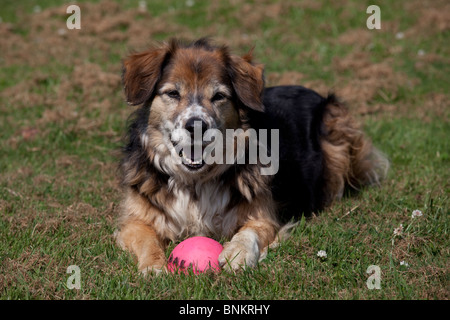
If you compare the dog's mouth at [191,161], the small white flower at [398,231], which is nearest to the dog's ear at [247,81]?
the dog's mouth at [191,161]

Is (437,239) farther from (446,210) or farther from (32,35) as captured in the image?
(32,35)

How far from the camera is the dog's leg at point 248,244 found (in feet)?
13.1

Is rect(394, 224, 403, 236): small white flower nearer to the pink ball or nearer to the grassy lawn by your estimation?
the grassy lawn

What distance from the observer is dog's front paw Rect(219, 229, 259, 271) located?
3980mm

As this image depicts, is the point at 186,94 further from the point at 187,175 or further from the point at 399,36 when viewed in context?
the point at 399,36

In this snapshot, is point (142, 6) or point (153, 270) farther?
point (142, 6)

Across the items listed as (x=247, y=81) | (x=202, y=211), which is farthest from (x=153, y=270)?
(x=247, y=81)

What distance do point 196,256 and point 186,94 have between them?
1.32 meters

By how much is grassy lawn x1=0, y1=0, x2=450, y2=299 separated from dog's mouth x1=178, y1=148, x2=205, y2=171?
36.1 inches

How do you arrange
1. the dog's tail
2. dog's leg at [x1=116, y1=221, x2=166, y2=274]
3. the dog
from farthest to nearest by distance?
the dog's tail, the dog, dog's leg at [x1=116, y1=221, x2=166, y2=274]

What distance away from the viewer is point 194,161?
4.43m

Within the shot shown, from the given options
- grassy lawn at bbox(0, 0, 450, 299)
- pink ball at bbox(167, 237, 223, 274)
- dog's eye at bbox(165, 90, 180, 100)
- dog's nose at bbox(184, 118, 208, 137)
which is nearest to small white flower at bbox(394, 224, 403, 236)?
grassy lawn at bbox(0, 0, 450, 299)
